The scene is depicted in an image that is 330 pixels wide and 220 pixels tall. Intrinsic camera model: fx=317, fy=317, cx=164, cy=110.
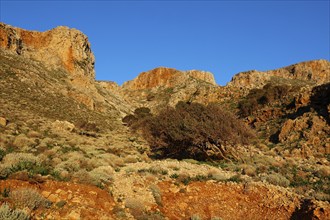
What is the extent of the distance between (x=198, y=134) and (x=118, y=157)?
6.02 meters

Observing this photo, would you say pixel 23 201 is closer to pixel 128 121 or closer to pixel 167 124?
pixel 167 124

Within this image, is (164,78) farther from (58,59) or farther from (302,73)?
(302,73)

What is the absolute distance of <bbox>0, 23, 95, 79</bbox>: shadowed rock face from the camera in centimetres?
5947

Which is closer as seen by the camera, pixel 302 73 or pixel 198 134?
pixel 198 134

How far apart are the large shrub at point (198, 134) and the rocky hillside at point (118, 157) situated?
1282mm

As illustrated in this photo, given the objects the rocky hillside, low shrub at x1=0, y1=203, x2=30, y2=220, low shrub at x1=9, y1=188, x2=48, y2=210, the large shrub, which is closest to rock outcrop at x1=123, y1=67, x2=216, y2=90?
the rocky hillside

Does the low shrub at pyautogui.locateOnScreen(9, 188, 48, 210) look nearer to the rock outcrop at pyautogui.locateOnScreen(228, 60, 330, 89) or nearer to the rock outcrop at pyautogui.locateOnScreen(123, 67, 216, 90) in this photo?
the rock outcrop at pyautogui.locateOnScreen(123, 67, 216, 90)

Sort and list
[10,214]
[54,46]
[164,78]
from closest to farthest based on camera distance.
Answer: [10,214], [54,46], [164,78]

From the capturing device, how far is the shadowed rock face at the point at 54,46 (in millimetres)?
59469

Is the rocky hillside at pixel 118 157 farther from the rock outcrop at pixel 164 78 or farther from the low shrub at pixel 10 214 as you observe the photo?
the rock outcrop at pixel 164 78

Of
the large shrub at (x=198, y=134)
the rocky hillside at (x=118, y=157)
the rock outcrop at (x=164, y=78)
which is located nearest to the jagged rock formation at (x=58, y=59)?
the rocky hillside at (x=118, y=157)

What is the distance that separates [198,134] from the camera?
23.0 meters

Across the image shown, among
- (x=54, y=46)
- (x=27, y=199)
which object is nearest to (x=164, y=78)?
(x=54, y=46)

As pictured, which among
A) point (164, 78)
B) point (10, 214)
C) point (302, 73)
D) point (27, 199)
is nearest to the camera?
point (10, 214)
